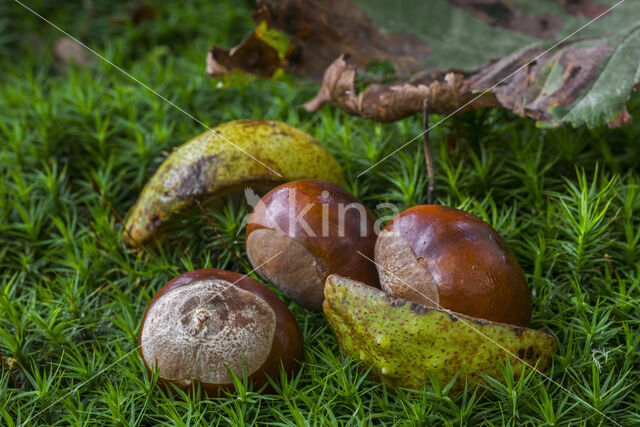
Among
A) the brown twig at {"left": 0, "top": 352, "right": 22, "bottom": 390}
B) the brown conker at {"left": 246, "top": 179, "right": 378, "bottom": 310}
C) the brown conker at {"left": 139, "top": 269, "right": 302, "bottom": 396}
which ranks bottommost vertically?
the brown twig at {"left": 0, "top": 352, "right": 22, "bottom": 390}

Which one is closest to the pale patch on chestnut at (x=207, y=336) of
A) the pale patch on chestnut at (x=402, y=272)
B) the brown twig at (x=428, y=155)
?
the pale patch on chestnut at (x=402, y=272)

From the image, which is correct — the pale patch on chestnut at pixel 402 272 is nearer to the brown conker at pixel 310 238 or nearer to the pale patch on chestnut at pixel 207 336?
the brown conker at pixel 310 238

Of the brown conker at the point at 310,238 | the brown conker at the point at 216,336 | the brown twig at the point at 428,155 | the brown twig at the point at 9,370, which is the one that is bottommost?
the brown twig at the point at 9,370

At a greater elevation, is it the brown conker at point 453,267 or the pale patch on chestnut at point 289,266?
the brown conker at point 453,267

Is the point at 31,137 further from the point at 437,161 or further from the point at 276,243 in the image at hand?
the point at 437,161

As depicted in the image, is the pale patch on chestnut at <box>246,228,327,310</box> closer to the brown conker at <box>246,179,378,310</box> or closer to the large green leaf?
the brown conker at <box>246,179,378,310</box>

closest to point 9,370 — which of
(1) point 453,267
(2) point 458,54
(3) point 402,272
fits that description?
(3) point 402,272

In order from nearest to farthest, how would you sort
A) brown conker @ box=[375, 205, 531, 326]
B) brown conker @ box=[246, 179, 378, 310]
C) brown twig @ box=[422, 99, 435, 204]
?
brown conker @ box=[375, 205, 531, 326], brown conker @ box=[246, 179, 378, 310], brown twig @ box=[422, 99, 435, 204]

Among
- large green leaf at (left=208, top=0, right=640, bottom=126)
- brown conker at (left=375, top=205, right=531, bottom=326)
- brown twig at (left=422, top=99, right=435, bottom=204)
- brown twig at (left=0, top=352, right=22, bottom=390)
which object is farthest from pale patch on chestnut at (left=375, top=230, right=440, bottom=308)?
brown twig at (left=0, top=352, right=22, bottom=390)
